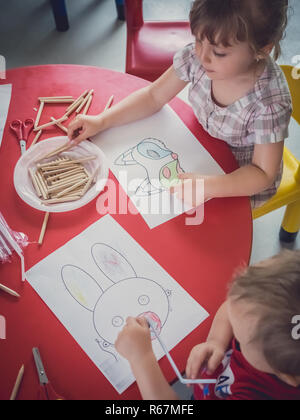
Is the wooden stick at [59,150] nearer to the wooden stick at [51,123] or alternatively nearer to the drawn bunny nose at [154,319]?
Answer: the wooden stick at [51,123]

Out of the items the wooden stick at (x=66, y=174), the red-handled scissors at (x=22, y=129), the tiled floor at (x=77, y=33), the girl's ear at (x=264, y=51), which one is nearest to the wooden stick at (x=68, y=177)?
the wooden stick at (x=66, y=174)

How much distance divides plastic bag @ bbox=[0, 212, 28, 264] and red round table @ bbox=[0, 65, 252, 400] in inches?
0.5

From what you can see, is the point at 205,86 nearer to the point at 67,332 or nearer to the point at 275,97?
the point at 275,97

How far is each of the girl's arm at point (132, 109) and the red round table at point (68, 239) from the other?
0.04 meters


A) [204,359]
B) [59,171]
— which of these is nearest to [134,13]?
[59,171]

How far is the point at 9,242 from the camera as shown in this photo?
713 millimetres

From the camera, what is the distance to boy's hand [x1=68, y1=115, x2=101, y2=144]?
0.85m

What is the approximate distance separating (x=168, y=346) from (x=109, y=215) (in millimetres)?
274

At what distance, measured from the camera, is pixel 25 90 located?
0.93 m

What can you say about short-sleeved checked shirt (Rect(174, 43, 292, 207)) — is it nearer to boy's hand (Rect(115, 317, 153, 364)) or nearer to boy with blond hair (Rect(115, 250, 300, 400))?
boy with blond hair (Rect(115, 250, 300, 400))

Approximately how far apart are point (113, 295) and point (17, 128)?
0.45 meters

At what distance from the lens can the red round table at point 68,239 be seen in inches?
24.5

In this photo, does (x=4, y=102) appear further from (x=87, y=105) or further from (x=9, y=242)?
(x=9, y=242)

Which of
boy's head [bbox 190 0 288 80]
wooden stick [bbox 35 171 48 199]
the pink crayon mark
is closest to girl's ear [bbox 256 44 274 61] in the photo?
boy's head [bbox 190 0 288 80]
